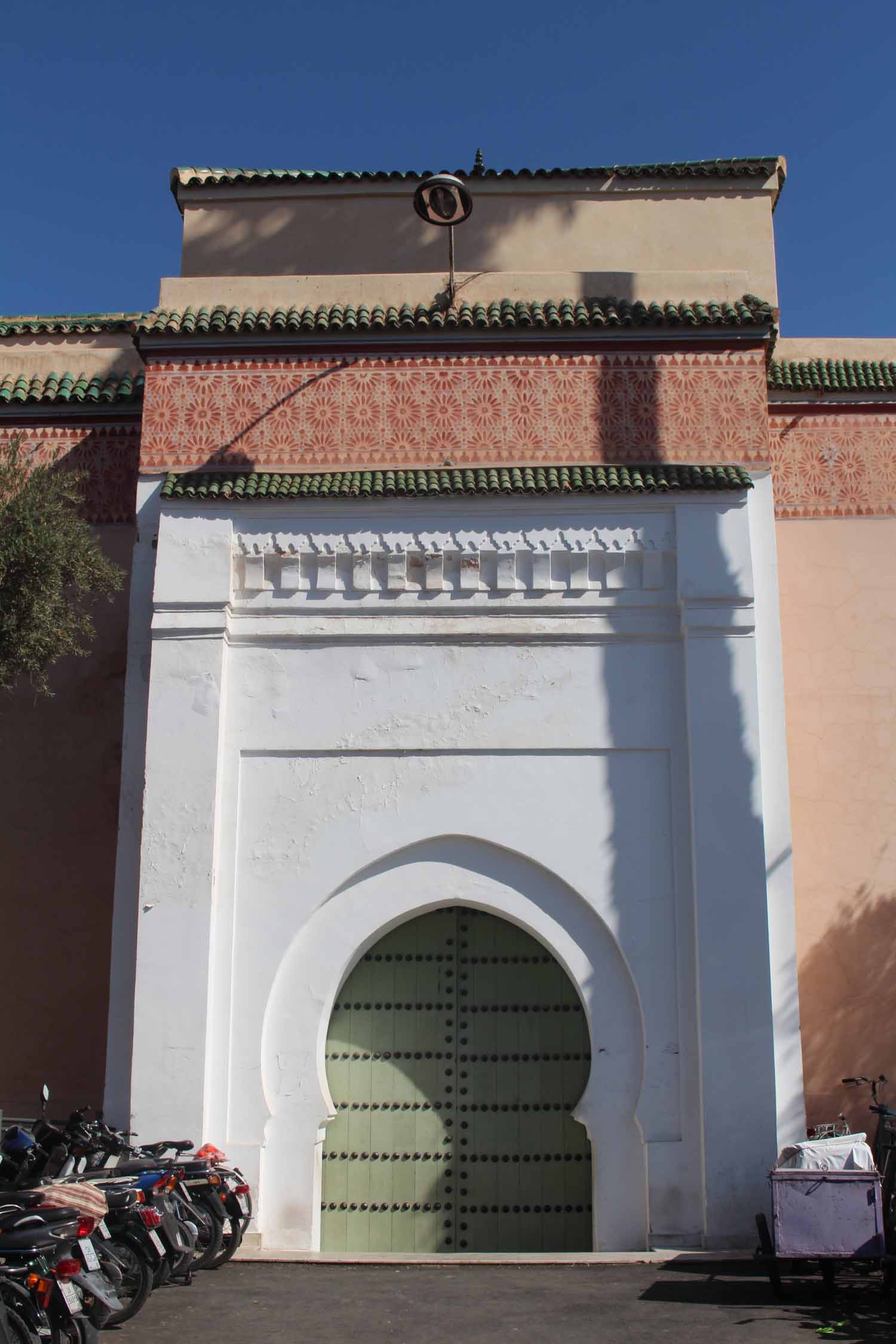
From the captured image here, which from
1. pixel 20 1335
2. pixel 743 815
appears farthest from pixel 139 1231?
pixel 743 815

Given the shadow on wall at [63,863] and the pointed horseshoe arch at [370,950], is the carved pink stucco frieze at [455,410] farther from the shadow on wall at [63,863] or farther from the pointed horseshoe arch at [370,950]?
the pointed horseshoe arch at [370,950]

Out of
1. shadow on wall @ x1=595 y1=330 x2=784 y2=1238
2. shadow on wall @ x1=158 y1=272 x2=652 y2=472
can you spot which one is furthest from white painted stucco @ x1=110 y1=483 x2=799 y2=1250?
shadow on wall @ x1=158 y1=272 x2=652 y2=472

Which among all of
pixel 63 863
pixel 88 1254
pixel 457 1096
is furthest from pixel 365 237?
pixel 88 1254

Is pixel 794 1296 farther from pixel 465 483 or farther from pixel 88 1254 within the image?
pixel 465 483

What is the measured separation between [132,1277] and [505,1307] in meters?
1.58

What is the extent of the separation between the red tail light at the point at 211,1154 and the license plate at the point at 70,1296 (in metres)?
1.82

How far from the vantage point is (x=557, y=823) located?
24.7ft

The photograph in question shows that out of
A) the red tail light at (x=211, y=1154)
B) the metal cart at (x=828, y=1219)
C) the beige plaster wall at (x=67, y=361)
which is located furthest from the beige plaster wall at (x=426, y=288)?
the metal cart at (x=828, y=1219)

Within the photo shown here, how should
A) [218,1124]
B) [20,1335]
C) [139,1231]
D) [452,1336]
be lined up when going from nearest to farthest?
[20,1335] < [452,1336] < [139,1231] < [218,1124]

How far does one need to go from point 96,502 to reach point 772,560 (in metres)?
4.24

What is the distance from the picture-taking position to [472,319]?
26.5ft

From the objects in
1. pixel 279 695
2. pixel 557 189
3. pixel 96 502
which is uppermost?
pixel 557 189

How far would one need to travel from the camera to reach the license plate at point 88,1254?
502 centimetres

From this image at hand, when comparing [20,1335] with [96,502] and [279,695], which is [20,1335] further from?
[96,502]
